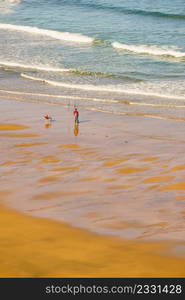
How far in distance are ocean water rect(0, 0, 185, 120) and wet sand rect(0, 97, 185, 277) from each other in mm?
4462

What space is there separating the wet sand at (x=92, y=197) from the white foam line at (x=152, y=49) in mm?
14397

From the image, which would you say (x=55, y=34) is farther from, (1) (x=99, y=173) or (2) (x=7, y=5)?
(1) (x=99, y=173)

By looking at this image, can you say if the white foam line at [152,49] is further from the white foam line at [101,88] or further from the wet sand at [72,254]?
the wet sand at [72,254]

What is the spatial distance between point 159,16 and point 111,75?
18.3 m

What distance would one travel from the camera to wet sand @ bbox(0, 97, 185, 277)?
1195cm

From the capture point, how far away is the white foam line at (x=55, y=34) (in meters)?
42.6

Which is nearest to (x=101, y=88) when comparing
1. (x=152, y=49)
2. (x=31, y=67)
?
(x=31, y=67)

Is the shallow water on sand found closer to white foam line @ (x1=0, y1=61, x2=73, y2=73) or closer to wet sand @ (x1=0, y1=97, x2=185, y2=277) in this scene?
wet sand @ (x1=0, y1=97, x2=185, y2=277)

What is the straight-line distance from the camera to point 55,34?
44750 millimetres

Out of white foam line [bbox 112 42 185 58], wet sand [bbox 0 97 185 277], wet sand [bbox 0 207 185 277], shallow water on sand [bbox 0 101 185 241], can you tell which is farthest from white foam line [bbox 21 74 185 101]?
wet sand [bbox 0 207 185 277]

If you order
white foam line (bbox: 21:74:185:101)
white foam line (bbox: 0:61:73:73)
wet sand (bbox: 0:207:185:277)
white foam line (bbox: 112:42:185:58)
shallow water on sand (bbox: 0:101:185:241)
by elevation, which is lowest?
white foam line (bbox: 0:61:73:73)

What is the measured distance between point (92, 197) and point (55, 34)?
30962 millimetres

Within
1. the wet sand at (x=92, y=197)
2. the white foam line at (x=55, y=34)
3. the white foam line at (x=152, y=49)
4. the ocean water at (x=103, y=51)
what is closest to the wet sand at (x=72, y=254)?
the wet sand at (x=92, y=197)

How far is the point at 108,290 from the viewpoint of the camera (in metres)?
10.1
